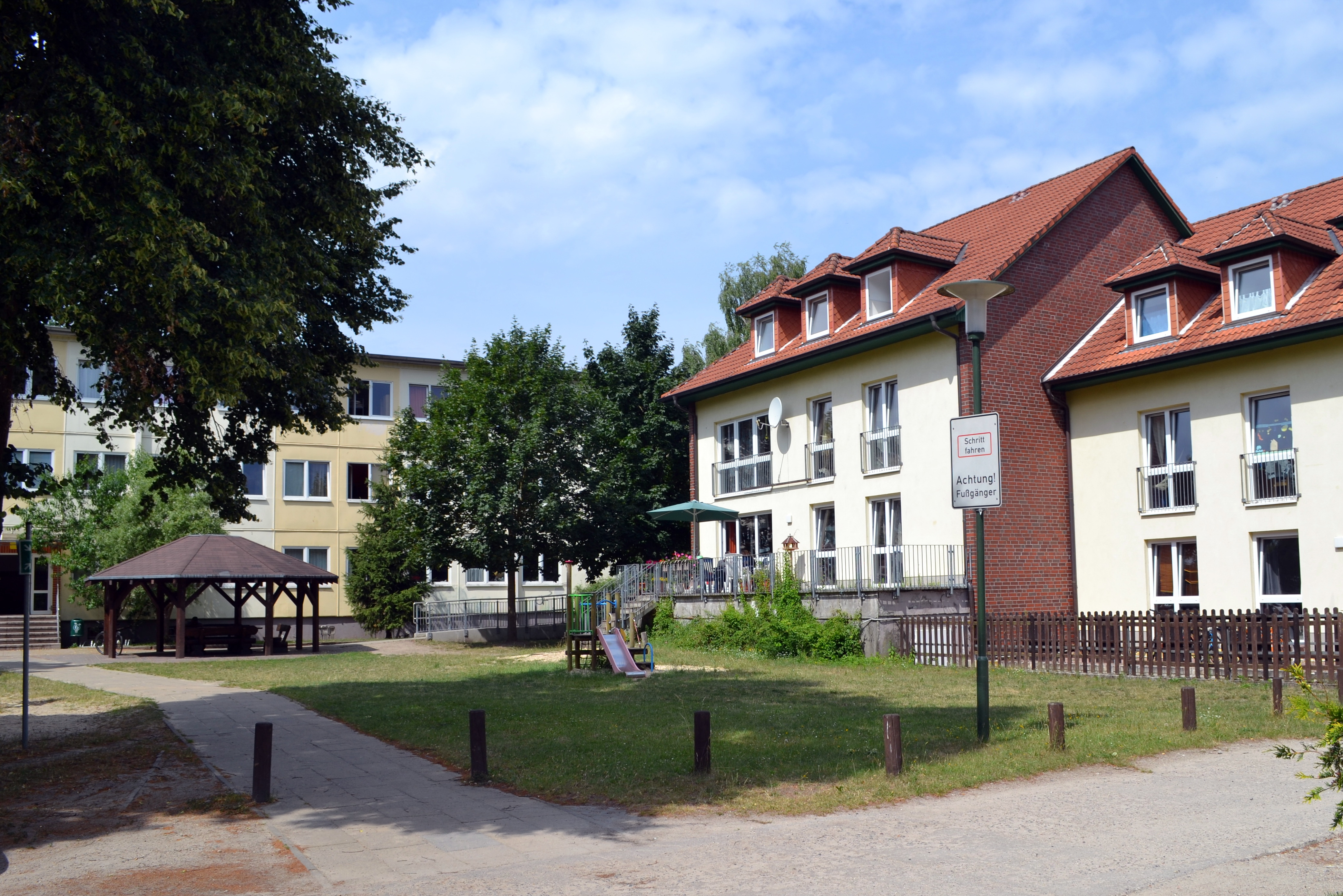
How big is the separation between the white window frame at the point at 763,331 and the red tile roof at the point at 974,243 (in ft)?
0.75

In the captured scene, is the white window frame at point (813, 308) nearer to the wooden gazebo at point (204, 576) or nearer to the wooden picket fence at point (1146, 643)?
the wooden picket fence at point (1146, 643)

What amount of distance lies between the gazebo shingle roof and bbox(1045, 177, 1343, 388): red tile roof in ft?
70.4

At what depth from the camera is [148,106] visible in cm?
985

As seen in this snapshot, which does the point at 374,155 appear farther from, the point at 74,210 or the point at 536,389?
the point at 536,389

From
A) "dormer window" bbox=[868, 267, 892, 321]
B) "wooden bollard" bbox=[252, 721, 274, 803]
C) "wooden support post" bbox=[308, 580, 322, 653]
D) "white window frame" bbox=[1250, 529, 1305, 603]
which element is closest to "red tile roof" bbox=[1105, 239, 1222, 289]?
"dormer window" bbox=[868, 267, 892, 321]

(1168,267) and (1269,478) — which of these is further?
(1168,267)

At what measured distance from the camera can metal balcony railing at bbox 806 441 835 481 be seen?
28.3 m

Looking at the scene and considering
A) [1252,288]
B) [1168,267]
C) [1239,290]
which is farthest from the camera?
[1168,267]

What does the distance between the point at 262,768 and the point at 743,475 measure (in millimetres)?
22697

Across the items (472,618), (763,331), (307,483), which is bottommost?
(472,618)

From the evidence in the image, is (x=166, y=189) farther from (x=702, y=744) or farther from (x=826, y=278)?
(x=826, y=278)

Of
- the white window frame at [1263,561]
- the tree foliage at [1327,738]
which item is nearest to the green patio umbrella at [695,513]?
the white window frame at [1263,561]

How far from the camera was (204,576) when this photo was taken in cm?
3084

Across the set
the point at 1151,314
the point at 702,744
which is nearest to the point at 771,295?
the point at 1151,314
